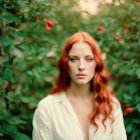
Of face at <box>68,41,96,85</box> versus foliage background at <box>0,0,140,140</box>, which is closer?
face at <box>68,41,96,85</box>

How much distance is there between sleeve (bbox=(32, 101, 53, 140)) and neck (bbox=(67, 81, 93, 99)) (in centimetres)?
30

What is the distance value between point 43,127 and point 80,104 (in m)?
0.39

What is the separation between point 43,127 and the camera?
183cm

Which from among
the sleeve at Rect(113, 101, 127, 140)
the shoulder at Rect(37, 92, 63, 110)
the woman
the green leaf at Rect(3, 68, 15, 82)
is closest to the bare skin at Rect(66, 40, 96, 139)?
the woman

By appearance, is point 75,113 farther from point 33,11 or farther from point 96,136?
point 33,11

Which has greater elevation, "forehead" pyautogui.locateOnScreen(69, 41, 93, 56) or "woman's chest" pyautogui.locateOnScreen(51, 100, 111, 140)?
"forehead" pyautogui.locateOnScreen(69, 41, 93, 56)

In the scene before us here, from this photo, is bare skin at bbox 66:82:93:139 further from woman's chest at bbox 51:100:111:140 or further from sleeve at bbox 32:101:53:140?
sleeve at bbox 32:101:53:140

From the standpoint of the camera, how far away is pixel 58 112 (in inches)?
74.2

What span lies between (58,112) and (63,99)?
125 mm

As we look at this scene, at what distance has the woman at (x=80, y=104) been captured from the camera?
1.79m

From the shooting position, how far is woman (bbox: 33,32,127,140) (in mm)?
1795

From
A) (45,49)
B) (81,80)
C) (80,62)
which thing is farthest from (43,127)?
(45,49)

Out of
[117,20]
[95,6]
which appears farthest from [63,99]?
[95,6]

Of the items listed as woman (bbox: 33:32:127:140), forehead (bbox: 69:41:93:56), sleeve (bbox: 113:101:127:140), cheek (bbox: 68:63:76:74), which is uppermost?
forehead (bbox: 69:41:93:56)
